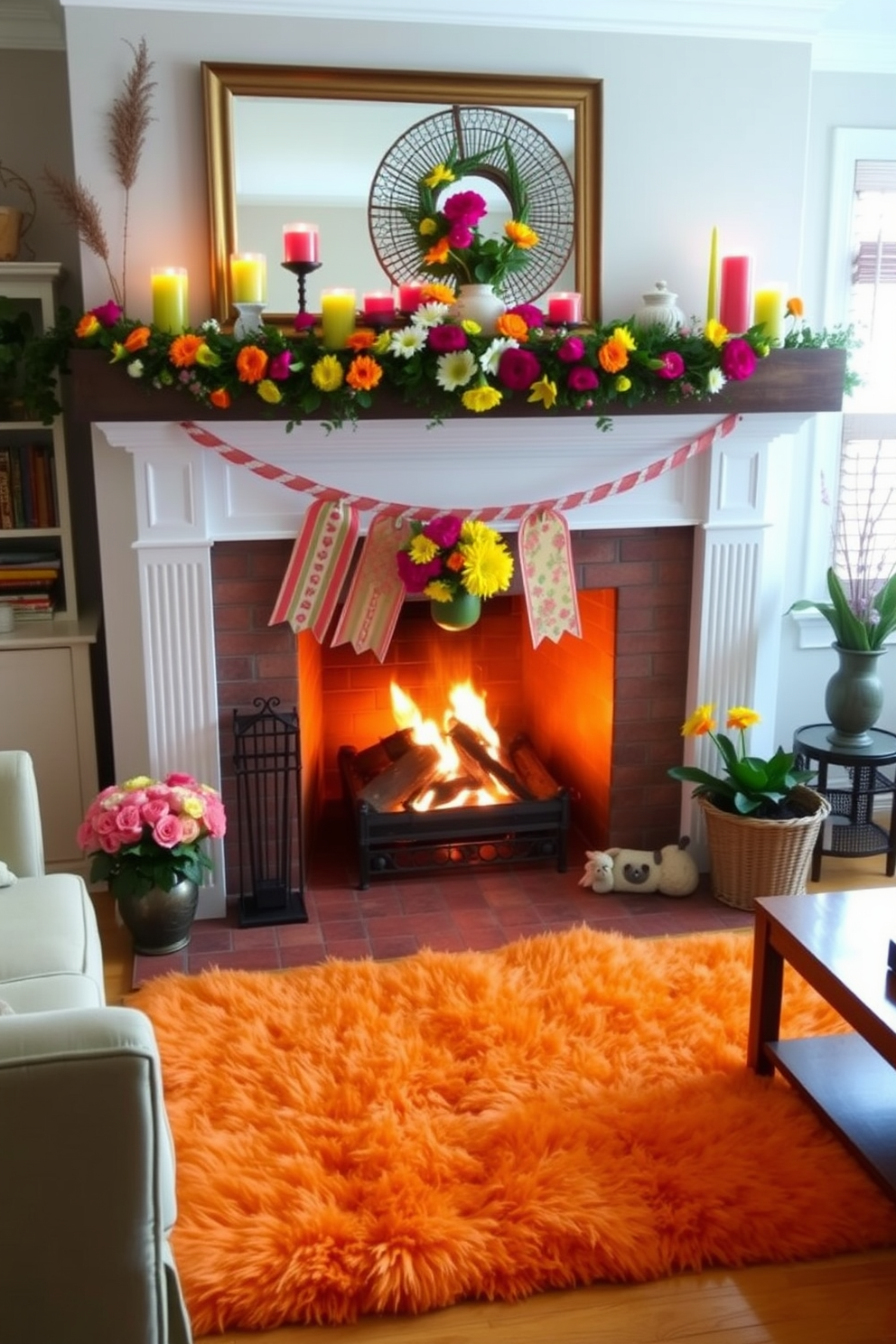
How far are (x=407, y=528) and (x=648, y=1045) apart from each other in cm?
147

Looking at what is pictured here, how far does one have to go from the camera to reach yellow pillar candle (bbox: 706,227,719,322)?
3148 millimetres

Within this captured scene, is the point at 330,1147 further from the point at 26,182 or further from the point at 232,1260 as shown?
the point at 26,182

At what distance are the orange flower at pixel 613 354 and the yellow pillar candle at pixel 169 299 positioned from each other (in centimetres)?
104

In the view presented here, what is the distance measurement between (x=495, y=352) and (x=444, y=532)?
0.48m

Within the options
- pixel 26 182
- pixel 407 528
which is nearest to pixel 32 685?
pixel 407 528

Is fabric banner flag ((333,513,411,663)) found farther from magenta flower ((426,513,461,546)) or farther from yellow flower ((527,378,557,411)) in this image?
yellow flower ((527,378,557,411))

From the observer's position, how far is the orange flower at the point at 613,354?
299 centimetres

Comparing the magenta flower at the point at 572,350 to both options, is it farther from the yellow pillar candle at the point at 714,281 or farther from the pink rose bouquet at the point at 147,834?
the pink rose bouquet at the point at 147,834

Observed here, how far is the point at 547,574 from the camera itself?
10.9 ft

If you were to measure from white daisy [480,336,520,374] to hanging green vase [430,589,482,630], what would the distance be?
0.60 metres

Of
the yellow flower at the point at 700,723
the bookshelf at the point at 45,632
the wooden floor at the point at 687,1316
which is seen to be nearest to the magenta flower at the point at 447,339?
the bookshelf at the point at 45,632

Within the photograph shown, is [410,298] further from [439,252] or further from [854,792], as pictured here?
[854,792]

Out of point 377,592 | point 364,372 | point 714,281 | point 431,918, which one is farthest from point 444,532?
point 431,918

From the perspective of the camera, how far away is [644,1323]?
76.7 inches
